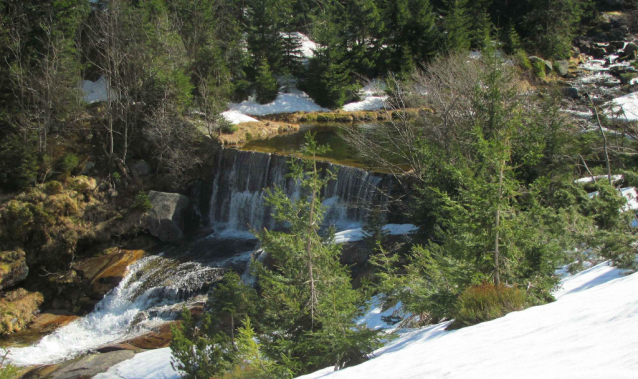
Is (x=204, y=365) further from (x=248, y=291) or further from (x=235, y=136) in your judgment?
(x=235, y=136)

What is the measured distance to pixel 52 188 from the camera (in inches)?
739

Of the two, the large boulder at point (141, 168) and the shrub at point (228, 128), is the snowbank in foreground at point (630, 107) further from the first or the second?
the large boulder at point (141, 168)

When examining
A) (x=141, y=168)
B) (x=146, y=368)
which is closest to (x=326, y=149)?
(x=146, y=368)

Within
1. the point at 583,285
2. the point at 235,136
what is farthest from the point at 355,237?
the point at 235,136

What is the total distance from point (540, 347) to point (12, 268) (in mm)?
18526

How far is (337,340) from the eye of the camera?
6.09 metres

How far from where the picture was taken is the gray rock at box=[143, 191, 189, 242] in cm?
1900

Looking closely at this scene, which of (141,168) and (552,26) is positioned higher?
(552,26)

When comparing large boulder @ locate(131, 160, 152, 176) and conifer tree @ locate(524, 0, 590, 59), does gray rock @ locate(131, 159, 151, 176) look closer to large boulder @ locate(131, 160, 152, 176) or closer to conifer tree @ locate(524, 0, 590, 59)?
large boulder @ locate(131, 160, 152, 176)

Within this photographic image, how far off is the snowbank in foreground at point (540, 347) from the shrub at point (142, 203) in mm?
15402

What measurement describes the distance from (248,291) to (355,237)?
16.7 feet

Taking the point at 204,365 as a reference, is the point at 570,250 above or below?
above

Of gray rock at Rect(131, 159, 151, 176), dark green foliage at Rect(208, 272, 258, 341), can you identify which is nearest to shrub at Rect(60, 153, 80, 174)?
gray rock at Rect(131, 159, 151, 176)

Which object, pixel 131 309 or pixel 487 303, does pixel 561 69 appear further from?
pixel 487 303
